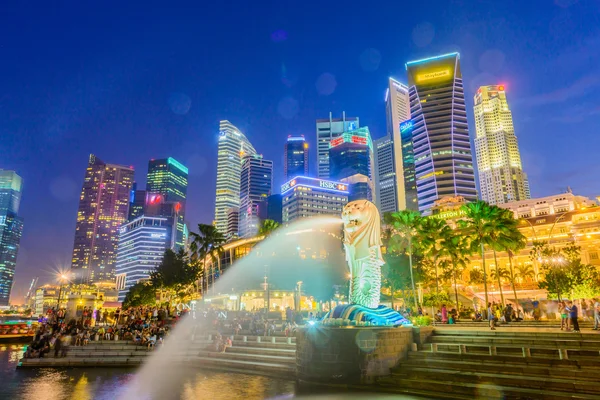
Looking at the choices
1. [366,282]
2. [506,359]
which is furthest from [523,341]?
[366,282]

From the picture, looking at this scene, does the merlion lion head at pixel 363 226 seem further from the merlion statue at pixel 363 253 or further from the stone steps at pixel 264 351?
the stone steps at pixel 264 351

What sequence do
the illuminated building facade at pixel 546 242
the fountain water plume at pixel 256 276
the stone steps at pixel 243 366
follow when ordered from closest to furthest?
the fountain water plume at pixel 256 276 → the stone steps at pixel 243 366 → the illuminated building facade at pixel 546 242

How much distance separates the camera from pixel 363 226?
18.8 meters

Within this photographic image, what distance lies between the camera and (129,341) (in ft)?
87.1

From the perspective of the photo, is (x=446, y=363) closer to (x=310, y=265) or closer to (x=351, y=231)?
(x=351, y=231)

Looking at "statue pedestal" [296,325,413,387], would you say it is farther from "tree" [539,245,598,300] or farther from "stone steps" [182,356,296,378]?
"tree" [539,245,598,300]

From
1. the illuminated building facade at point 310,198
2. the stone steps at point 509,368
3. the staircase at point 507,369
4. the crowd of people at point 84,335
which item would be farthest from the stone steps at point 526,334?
the illuminated building facade at point 310,198

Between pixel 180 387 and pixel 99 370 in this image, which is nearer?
pixel 180 387

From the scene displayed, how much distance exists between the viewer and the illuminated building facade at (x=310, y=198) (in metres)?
172

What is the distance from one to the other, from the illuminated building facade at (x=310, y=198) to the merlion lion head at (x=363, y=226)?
493 feet

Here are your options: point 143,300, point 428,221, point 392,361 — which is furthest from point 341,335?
point 143,300

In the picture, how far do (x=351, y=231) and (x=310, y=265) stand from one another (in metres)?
70.1

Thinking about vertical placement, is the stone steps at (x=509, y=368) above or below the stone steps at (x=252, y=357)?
above

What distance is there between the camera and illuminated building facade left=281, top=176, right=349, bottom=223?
172500 millimetres
